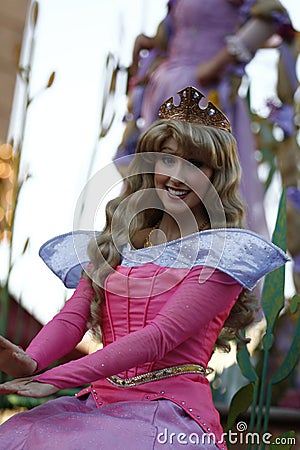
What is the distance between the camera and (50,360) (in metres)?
0.98

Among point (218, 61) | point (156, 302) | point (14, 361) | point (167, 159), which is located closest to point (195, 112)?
point (167, 159)

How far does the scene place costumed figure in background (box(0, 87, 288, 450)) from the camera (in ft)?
2.81

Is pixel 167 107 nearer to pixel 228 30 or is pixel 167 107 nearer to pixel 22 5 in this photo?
pixel 228 30

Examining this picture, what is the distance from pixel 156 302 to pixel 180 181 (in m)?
0.16

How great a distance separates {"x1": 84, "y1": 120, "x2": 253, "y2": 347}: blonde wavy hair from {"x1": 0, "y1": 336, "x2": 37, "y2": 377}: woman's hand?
0.14m

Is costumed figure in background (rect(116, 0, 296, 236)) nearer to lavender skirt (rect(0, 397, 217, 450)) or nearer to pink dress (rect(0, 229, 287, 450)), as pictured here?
pink dress (rect(0, 229, 287, 450))

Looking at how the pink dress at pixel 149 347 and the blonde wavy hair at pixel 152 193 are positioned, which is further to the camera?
the blonde wavy hair at pixel 152 193

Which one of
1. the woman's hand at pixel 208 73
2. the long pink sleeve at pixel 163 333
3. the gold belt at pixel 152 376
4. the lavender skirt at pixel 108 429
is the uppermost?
the woman's hand at pixel 208 73

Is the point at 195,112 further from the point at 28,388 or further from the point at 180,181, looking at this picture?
the point at 28,388

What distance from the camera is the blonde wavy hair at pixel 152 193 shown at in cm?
101

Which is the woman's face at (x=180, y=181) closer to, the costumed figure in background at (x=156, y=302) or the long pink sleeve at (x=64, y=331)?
the costumed figure in background at (x=156, y=302)

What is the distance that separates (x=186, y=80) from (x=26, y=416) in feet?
4.05

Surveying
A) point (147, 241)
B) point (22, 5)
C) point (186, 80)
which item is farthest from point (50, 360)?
point (22, 5)

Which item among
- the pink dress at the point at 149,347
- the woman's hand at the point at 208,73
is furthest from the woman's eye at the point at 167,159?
the woman's hand at the point at 208,73
